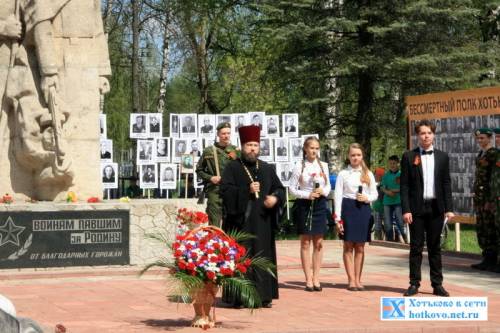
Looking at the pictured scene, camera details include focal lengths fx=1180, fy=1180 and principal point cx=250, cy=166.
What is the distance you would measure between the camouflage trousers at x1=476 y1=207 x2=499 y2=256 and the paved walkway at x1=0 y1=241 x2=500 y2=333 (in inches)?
17.6

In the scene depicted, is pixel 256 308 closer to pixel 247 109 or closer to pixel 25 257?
pixel 25 257

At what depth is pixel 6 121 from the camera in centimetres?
1614

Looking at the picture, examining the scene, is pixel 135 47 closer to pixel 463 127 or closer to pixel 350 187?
pixel 463 127

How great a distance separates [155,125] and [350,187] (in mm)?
11194

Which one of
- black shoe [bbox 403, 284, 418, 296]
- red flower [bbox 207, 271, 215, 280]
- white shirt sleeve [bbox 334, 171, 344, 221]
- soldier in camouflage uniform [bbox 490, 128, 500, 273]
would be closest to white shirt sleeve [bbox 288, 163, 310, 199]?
white shirt sleeve [bbox 334, 171, 344, 221]

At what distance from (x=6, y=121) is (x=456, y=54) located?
42.6 feet

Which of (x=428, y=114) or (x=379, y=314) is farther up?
(x=428, y=114)

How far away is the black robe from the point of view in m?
12.6

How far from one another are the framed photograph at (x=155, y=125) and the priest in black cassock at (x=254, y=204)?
40.5 feet

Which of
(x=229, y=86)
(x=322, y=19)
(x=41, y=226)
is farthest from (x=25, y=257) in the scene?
(x=229, y=86)

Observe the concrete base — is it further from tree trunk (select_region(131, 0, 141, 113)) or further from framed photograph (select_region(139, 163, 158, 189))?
tree trunk (select_region(131, 0, 141, 113))

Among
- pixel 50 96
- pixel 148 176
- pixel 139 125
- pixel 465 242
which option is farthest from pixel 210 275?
pixel 148 176

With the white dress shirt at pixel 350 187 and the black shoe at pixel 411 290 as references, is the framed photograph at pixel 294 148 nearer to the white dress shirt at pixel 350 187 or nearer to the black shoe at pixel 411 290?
the white dress shirt at pixel 350 187

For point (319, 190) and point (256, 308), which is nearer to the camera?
point (256, 308)
